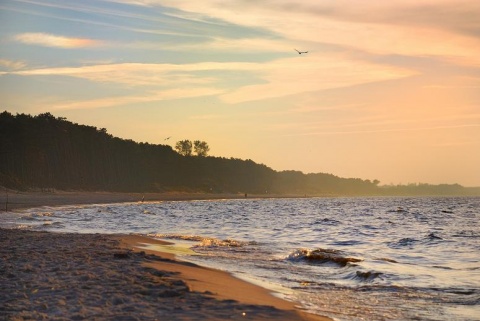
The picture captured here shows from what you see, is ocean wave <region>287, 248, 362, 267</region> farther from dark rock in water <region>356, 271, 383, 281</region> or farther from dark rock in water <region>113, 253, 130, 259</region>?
dark rock in water <region>113, 253, 130, 259</region>

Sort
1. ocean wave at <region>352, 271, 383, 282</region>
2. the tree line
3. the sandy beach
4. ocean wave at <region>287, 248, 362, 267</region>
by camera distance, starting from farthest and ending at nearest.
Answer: the tree line → ocean wave at <region>287, 248, 362, 267</region> → ocean wave at <region>352, 271, 383, 282</region> → the sandy beach

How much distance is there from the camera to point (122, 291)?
1109 centimetres

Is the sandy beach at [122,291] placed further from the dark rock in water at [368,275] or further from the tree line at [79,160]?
the tree line at [79,160]

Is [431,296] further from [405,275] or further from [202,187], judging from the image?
[202,187]

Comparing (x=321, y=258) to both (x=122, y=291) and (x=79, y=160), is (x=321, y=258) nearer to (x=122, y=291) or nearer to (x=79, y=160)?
(x=122, y=291)

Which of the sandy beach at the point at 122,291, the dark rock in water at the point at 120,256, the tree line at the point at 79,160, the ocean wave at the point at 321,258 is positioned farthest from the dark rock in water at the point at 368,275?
the tree line at the point at 79,160

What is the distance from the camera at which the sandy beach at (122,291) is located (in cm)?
942

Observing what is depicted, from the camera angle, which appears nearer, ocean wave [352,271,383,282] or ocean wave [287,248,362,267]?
ocean wave [352,271,383,282]

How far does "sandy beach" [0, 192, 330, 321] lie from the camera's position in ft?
30.9

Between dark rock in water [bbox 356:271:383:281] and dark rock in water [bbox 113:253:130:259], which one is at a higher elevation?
dark rock in water [bbox 113:253:130:259]

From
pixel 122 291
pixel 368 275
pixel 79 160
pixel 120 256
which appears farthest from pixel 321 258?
pixel 79 160

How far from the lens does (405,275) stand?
17891 mm

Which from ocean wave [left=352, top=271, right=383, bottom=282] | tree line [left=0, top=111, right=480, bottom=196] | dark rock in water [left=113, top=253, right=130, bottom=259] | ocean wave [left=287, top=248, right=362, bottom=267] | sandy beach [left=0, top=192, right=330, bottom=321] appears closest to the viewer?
sandy beach [left=0, top=192, right=330, bottom=321]

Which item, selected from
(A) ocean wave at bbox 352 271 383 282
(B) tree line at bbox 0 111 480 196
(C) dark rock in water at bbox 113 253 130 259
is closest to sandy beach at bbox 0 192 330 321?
(C) dark rock in water at bbox 113 253 130 259
